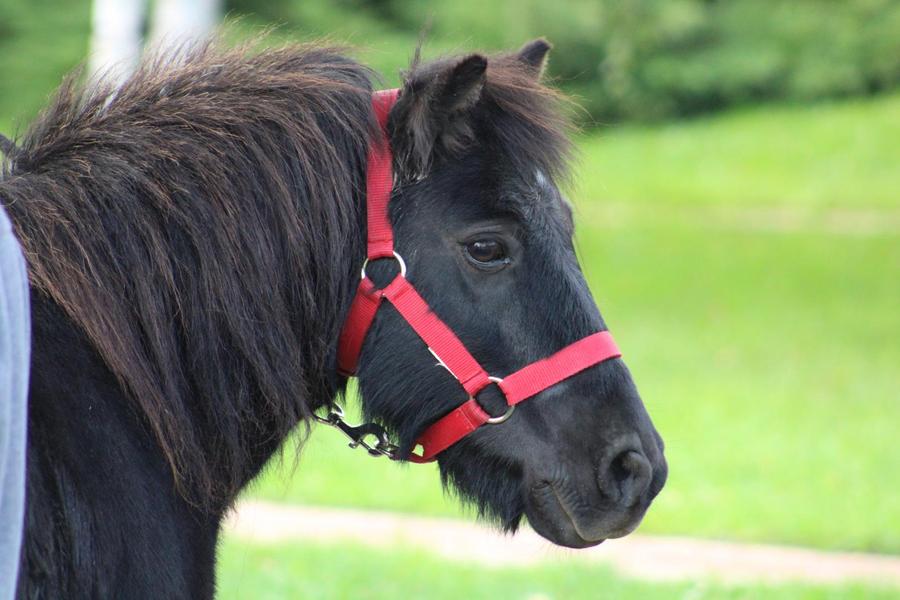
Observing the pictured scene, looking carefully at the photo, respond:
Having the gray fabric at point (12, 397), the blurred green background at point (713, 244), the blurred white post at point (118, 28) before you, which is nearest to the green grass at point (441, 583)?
the blurred green background at point (713, 244)

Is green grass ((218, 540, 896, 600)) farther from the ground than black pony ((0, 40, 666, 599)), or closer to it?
closer to it

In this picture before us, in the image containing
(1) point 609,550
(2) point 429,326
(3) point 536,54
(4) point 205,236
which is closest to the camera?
(4) point 205,236

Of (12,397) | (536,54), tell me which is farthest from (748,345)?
(12,397)

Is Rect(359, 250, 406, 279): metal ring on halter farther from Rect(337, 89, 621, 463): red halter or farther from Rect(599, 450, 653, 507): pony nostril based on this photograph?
Rect(599, 450, 653, 507): pony nostril

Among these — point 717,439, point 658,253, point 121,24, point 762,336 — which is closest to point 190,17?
point 121,24

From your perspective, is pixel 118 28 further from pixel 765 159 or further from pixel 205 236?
Result: pixel 765 159

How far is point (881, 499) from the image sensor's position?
7238 mm

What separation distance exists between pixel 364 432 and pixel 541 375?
45 cm

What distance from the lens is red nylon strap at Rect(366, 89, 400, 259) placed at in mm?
2426

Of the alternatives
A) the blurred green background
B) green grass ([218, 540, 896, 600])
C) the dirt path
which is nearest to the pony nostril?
the blurred green background

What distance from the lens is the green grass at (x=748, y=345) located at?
23.4ft

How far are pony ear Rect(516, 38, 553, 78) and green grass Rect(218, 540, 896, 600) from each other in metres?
2.79

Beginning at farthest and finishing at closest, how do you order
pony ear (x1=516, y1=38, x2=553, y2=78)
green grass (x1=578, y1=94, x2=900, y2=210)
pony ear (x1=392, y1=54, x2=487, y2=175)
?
green grass (x1=578, y1=94, x2=900, y2=210)
pony ear (x1=516, y1=38, x2=553, y2=78)
pony ear (x1=392, y1=54, x2=487, y2=175)

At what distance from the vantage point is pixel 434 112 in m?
Answer: 2.45
